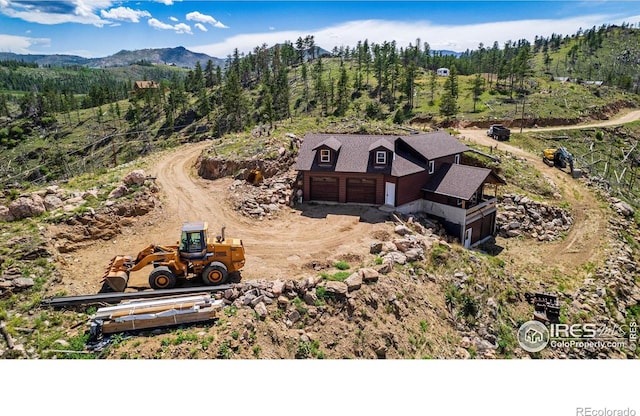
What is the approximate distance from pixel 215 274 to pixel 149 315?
16.7ft

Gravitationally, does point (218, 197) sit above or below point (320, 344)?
above

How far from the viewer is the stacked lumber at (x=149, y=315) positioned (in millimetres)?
16891

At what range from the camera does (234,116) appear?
313 ft

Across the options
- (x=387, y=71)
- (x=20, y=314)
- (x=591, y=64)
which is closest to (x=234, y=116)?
(x=387, y=71)

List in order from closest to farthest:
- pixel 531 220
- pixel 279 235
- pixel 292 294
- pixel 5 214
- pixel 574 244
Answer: pixel 292 294 → pixel 5 214 → pixel 279 235 → pixel 574 244 → pixel 531 220

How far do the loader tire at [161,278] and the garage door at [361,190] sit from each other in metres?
18.6

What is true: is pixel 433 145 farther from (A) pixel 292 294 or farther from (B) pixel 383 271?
(A) pixel 292 294

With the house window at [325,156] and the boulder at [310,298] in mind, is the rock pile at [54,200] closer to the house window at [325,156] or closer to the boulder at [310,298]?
the house window at [325,156]

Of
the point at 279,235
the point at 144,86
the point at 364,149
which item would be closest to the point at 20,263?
the point at 279,235

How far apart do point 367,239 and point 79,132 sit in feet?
452

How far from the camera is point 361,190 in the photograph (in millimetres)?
35406

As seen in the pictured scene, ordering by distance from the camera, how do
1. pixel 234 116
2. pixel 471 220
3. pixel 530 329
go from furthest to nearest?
pixel 234 116, pixel 471 220, pixel 530 329

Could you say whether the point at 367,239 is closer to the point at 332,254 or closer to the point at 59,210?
the point at 332,254

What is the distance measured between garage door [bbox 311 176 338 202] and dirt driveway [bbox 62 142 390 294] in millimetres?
1101
